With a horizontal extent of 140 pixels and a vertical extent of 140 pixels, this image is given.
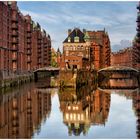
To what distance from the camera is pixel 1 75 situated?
55156mm

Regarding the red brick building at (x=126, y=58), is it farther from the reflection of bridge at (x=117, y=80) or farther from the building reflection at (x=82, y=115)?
the building reflection at (x=82, y=115)

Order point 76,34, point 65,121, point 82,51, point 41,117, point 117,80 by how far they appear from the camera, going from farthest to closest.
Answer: point 76,34
point 82,51
point 117,80
point 41,117
point 65,121

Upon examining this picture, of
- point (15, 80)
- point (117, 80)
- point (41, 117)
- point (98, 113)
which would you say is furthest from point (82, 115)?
point (117, 80)

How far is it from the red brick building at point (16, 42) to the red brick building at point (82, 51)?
605cm

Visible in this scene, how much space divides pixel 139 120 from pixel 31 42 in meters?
59.8

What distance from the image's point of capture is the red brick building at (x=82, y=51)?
244 feet

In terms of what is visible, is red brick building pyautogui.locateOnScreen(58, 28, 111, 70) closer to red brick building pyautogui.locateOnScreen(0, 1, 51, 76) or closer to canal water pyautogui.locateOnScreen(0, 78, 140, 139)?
red brick building pyautogui.locateOnScreen(0, 1, 51, 76)

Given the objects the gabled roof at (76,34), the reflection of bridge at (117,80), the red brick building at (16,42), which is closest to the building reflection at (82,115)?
the red brick building at (16,42)

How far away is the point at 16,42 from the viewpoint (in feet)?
222

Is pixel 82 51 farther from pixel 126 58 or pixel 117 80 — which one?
pixel 126 58

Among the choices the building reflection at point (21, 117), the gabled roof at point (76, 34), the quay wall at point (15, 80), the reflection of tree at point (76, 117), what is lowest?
the reflection of tree at point (76, 117)

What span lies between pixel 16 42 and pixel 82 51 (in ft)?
107

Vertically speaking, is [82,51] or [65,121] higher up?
[82,51]

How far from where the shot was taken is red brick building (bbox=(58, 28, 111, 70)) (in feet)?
244
